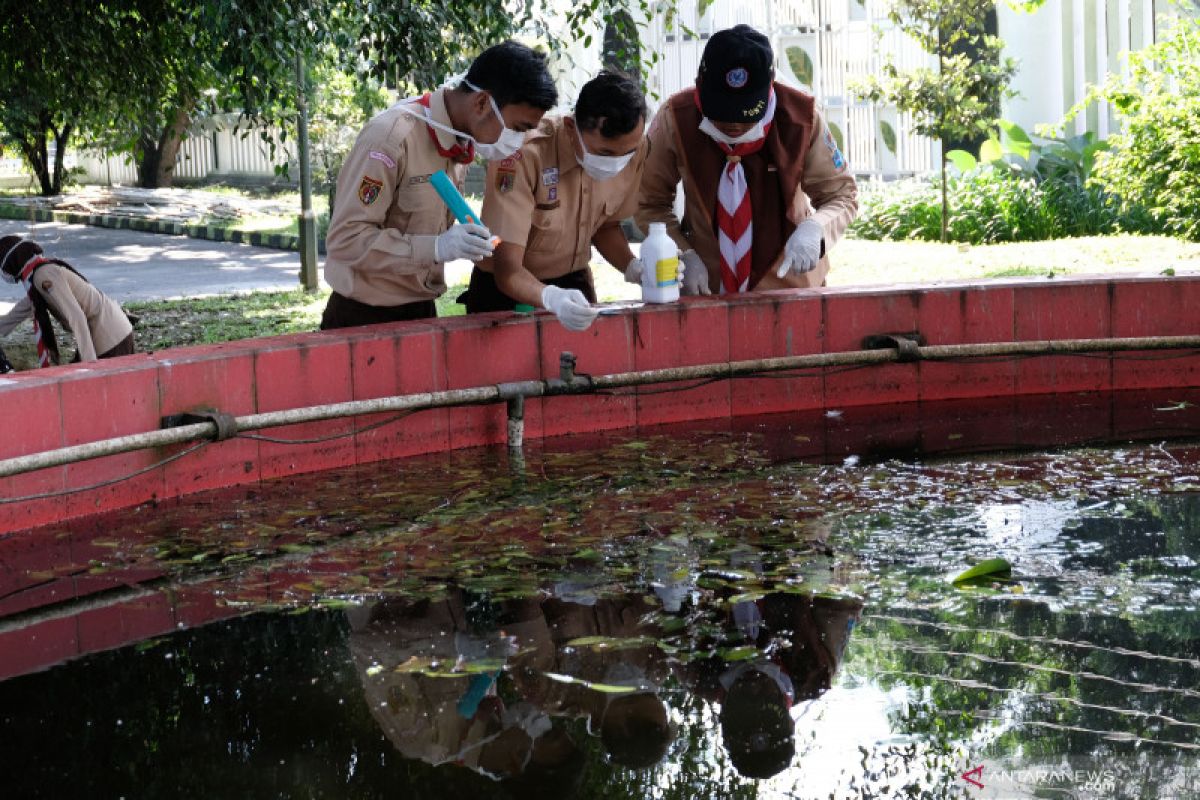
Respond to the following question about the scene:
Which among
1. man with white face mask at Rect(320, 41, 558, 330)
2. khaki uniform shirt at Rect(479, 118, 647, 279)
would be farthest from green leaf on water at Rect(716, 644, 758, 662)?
khaki uniform shirt at Rect(479, 118, 647, 279)

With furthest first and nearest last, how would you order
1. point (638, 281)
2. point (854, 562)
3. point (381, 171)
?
point (638, 281), point (381, 171), point (854, 562)

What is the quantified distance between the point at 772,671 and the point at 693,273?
3061 millimetres

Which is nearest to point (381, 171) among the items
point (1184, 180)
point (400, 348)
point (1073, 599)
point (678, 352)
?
point (400, 348)

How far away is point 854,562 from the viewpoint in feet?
15.2

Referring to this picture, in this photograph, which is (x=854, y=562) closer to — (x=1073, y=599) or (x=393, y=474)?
(x=1073, y=599)

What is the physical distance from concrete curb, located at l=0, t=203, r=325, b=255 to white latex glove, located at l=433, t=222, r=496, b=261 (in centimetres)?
1291

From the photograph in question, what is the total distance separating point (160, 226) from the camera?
22.6m

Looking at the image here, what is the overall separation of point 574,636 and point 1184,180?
31.0ft

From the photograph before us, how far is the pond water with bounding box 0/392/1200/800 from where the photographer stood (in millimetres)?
3332

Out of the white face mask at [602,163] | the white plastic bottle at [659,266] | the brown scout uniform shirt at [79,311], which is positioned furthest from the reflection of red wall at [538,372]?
the brown scout uniform shirt at [79,311]

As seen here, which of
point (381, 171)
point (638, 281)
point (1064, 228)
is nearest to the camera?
point (381, 171)

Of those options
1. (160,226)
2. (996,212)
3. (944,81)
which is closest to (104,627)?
(996,212)

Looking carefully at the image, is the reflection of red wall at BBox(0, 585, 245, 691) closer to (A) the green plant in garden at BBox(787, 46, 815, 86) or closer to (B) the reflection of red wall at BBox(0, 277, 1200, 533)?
(B) the reflection of red wall at BBox(0, 277, 1200, 533)

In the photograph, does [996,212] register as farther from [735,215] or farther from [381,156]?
[381,156]
